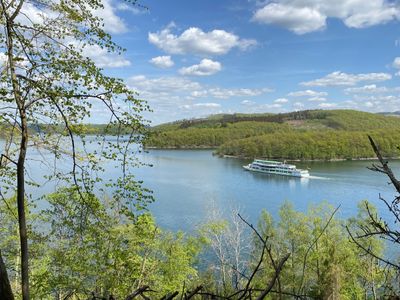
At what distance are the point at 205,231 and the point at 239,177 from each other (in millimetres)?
33464

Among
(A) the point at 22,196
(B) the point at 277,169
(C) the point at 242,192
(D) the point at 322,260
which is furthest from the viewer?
(B) the point at 277,169

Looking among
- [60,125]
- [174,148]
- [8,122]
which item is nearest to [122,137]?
[60,125]

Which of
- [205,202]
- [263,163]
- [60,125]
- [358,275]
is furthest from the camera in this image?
[263,163]

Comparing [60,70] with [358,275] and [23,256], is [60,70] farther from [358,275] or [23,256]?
[358,275]

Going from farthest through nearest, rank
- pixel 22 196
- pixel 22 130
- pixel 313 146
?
pixel 313 146
pixel 22 130
pixel 22 196

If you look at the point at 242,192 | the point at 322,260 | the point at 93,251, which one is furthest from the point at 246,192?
the point at 93,251

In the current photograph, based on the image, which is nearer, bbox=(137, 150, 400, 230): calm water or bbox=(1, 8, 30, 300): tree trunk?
bbox=(1, 8, 30, 300): tree trunk

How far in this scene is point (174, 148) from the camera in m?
116

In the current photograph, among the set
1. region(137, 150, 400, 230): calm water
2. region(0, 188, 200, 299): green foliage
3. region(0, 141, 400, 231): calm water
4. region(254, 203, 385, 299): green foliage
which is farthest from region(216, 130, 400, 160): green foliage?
region(0, 188, 200, 299): green foliage

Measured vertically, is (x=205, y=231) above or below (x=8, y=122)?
below

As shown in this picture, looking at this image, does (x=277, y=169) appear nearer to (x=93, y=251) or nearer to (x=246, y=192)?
(x=246, y=192)

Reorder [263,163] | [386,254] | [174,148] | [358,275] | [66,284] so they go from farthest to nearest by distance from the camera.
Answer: [174,148], [263,163], [386,254], [358,275], [66,284]

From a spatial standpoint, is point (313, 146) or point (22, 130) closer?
point (22, 130)

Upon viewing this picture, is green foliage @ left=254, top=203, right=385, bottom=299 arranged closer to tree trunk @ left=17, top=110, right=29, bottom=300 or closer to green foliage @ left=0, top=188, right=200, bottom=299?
green foliage @ left=0, top=188, right=200, bottom=299
